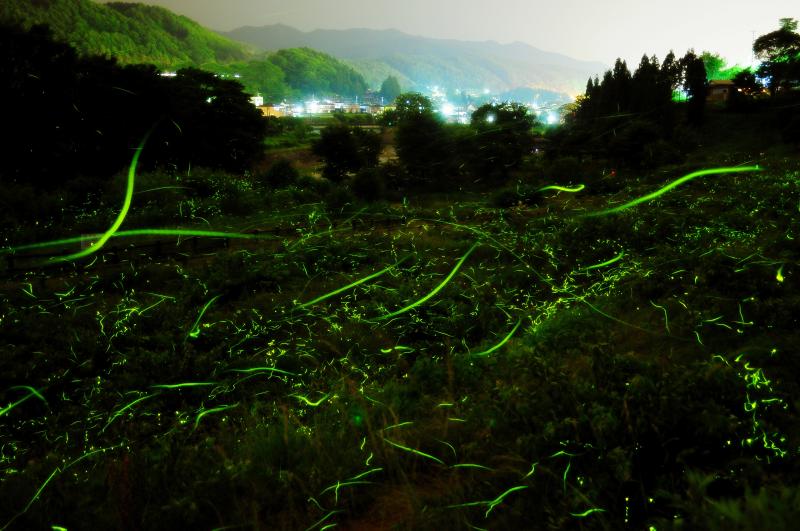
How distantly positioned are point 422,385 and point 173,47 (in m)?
153

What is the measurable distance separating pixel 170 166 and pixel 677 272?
89.7 feet

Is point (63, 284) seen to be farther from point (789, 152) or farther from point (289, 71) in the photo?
point (289, 71)

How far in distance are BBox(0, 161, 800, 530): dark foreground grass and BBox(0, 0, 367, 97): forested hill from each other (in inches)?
3660

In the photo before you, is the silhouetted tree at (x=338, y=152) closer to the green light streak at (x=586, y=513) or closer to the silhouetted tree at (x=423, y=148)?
the silhouetted tree at (x=423, y=148)

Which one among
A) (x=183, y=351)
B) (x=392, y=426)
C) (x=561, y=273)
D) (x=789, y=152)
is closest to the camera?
(x=392, y=426)

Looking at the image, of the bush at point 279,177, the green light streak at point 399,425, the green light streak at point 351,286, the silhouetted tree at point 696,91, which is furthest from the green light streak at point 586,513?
the silhouetted tree at point 696,91

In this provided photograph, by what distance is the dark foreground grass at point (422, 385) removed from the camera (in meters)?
3.56

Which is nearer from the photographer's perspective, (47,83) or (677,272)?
(677,272)

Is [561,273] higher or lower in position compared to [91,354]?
higher

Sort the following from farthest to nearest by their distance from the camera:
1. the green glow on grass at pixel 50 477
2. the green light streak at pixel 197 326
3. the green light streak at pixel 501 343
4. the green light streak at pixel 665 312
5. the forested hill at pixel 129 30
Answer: the forested hill at pixel 129 30 < the green light streak at pixel 197 326 < the green light streak at pixel 665 312 < the green light streak at pixel 501 343 < the green glow on grass at pixel 50 477

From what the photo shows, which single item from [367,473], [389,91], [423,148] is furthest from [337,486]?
[389,91]

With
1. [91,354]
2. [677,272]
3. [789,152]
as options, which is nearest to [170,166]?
[91,354]

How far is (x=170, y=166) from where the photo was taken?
27.9 meters

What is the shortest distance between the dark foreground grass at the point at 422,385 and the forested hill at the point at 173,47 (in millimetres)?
92972
